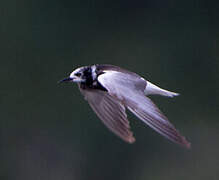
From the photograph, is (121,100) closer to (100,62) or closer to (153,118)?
(153,118)

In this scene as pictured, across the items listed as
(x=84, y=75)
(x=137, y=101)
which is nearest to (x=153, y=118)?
(x=137, y=101)

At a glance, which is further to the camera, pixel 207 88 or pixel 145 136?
pixel 207 88

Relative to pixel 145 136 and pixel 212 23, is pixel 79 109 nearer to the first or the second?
pixel 145 136

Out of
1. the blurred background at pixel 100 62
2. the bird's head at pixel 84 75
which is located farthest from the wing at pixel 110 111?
the blurred background at pixel 100 62

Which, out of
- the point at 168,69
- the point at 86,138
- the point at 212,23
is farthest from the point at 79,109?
the point at 212,23

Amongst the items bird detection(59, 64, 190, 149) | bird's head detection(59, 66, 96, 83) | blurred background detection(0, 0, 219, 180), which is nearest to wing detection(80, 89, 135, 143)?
bird detection(59, 64, 190, 149)

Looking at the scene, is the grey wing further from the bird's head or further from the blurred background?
the blurred background

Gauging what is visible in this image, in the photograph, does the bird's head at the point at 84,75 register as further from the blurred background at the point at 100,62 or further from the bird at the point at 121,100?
the blurred background at the point at 100,62

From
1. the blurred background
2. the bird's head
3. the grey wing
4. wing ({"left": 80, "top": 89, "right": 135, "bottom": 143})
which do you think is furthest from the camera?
the blurred background
